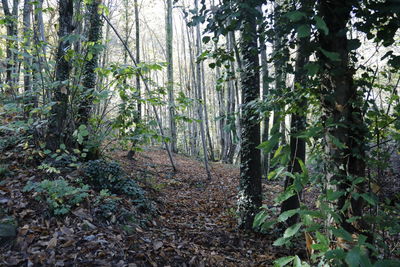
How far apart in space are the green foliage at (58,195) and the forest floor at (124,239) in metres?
0.11

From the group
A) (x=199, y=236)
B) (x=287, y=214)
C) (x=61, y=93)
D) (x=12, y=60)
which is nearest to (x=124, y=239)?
(x=199, y=236)

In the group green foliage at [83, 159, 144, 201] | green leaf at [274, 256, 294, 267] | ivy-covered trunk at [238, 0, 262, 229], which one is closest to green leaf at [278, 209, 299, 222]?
green leaf at [274, 256, 294, 267]

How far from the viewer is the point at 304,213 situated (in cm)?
131

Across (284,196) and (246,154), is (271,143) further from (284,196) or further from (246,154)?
(246,154)

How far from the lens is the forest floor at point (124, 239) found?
2.67 metres

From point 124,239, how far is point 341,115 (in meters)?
2.86

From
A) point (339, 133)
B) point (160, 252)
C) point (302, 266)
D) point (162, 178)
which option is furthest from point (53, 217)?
point (162, 178)

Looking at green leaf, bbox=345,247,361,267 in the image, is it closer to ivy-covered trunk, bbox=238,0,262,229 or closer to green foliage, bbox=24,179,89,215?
green foliage, bbox=24,179,89,215

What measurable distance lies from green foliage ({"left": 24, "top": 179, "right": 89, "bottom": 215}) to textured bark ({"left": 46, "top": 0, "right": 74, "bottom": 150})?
120 centimetres

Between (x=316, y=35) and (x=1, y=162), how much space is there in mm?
4882

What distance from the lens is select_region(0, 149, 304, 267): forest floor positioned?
2672 millimetres

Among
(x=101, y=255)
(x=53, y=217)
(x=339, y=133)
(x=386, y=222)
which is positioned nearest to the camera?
(x=386, y=222)

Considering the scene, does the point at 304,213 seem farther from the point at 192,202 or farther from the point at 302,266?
the point at 192,202

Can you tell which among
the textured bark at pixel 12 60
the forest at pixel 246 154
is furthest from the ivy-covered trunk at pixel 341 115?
the textured bark at pixel 12 60
